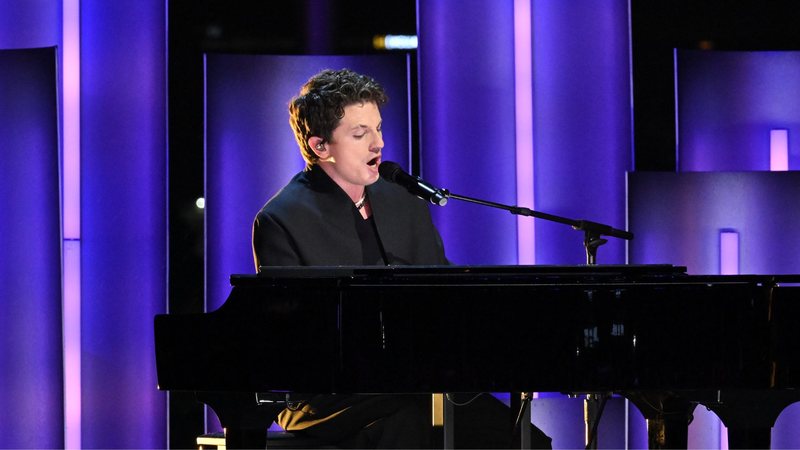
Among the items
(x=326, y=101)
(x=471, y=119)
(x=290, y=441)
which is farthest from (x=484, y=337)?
(x=471, y=119)

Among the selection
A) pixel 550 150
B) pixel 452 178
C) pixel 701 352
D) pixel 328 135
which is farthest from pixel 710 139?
pixel 701 352

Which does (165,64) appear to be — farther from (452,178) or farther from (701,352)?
(701,352)

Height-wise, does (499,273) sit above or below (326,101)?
below

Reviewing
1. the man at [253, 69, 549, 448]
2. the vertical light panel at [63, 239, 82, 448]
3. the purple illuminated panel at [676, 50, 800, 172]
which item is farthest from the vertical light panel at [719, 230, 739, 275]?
the vertical light panel at [63, 239, 82, 448]

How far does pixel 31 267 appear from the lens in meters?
4.39

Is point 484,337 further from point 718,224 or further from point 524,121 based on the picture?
point 718,224

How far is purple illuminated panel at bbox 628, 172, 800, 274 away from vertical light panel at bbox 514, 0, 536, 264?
465mm

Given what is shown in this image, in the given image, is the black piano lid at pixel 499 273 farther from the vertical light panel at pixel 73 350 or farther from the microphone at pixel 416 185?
the vertical light panel at pixel 73 350

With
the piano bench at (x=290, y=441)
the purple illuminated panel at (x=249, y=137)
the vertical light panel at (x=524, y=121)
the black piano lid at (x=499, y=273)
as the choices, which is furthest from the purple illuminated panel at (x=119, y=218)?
the black piano lid at (x=499, y=273)

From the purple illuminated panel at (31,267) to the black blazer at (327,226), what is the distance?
55.9 inches

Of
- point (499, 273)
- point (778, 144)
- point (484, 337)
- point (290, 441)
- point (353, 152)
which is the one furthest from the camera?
point (778, 144)

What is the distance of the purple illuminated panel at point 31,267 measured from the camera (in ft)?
14.4

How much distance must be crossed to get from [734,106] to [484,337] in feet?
8.74

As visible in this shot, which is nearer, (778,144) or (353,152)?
(353,152)
